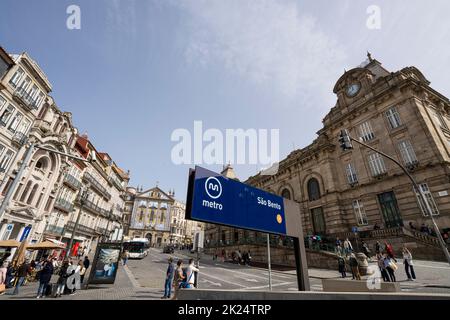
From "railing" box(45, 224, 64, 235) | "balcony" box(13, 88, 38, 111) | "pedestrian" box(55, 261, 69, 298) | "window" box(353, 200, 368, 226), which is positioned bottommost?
"pedestrian" box(55, 261, 69, 298)

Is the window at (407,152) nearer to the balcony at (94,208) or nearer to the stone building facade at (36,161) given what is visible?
the stone building facade at (36,161)

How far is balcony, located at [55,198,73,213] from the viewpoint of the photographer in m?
27.0

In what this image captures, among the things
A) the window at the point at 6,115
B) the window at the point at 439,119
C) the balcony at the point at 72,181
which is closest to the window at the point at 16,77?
the window at the point at 6,115

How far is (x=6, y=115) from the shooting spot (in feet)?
62.7

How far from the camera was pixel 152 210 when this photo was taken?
74.9m

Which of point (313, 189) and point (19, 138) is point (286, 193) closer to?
point (313, 189)

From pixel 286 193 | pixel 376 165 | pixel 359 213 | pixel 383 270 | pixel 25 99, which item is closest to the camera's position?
pixel 383 270

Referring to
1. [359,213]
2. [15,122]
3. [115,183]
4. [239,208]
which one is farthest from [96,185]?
[359,213]

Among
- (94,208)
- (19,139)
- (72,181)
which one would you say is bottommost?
(94,208)

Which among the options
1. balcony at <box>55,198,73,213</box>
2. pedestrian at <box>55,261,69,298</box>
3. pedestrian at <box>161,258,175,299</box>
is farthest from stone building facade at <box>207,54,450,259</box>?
balcony at <box>55,198,73,213</box>

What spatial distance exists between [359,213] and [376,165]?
5502mm

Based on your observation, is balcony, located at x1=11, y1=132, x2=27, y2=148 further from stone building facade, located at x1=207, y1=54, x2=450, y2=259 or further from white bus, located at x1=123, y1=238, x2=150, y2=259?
stone building facade, located at x1=207, y1=54, x2=450, y2=259

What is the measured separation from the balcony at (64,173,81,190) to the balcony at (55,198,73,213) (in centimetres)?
219

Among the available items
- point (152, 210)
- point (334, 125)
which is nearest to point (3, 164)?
point (334, 125)
